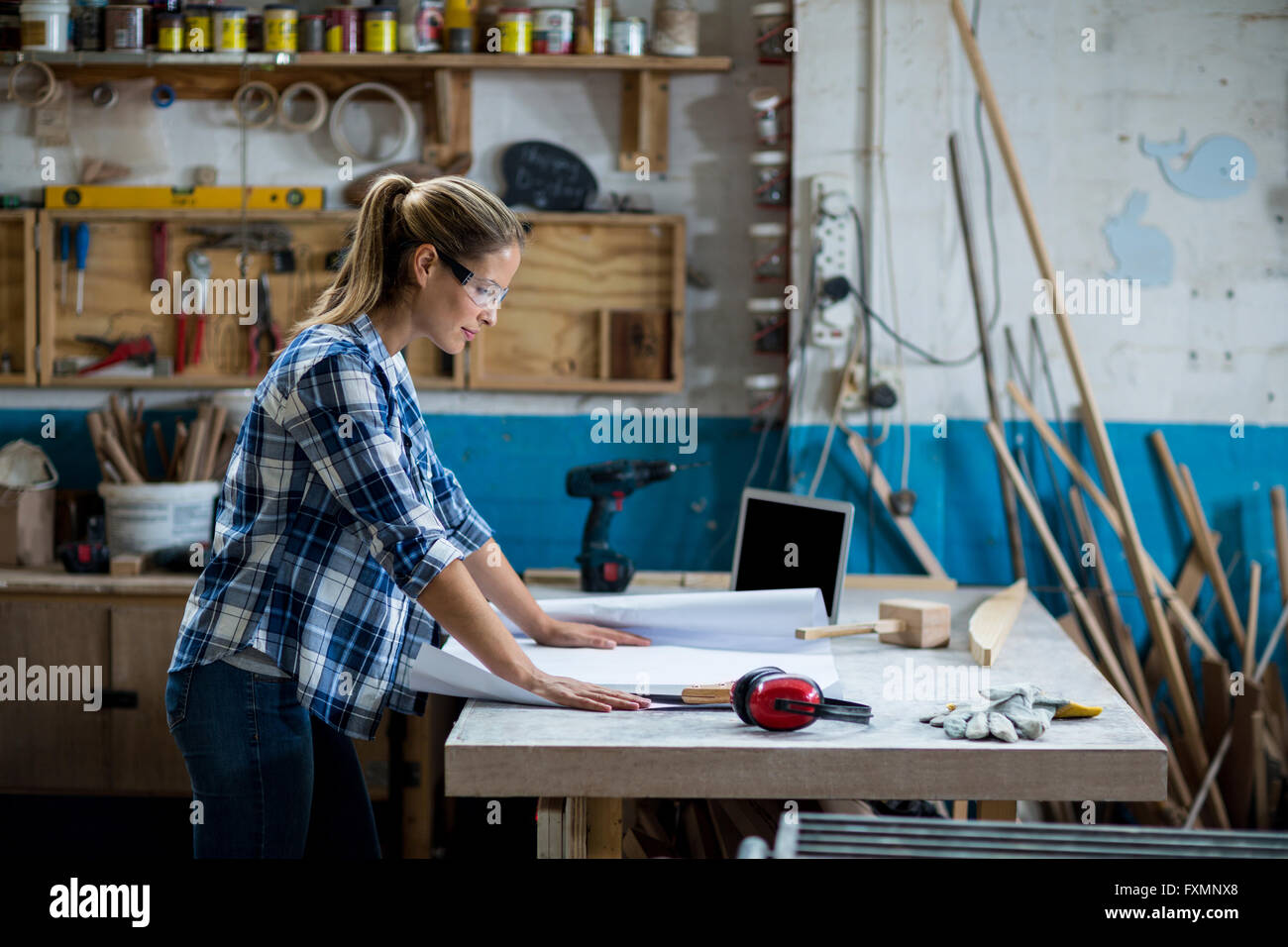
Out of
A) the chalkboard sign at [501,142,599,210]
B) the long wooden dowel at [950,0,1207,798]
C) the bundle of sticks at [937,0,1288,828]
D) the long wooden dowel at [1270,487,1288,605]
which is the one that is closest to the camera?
the long wooden dowel at [950,0,1207,798]

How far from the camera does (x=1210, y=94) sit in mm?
3289

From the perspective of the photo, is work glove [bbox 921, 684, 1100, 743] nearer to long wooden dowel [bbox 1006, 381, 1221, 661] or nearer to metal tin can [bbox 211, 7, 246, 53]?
long wooden dowel [bbox 1006, 381, 1221, 661]

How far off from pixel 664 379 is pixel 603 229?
18.4 inches

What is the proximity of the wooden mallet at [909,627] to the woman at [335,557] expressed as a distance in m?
0.59

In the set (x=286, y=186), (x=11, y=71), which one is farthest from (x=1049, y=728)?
(x=11, y=71)

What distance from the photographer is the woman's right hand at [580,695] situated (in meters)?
1.66

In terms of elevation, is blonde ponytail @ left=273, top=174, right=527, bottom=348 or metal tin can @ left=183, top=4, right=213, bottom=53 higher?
metal tin can @ left=183, top=4, right=213, bottom=53

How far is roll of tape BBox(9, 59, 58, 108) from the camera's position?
132 inches

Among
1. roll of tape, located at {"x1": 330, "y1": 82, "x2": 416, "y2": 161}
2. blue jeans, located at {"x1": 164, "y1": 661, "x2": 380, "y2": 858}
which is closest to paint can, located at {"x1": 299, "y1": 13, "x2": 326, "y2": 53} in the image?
roll of tape, located at {"x1": 330, "y1": 82, "x2": 416, "y2": 161}

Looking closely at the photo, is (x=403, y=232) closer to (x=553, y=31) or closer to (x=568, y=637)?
(x=568, y=637)

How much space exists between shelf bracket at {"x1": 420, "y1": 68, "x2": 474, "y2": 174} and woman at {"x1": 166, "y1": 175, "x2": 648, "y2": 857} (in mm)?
1727

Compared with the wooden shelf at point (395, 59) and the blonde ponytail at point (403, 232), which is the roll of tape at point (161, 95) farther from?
the blonde ponytail at point (403, 232)

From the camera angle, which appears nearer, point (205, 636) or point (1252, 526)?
point (205, 636)

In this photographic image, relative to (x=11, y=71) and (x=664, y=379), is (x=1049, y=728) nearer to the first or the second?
(x=664, y=379)
